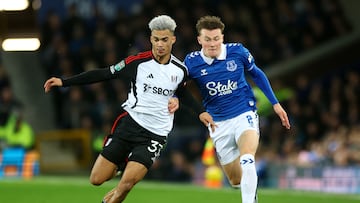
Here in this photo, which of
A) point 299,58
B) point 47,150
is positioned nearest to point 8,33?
point 47,150

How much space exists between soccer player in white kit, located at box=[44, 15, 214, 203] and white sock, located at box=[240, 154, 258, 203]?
22.9 inches

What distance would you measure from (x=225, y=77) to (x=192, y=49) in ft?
37.2

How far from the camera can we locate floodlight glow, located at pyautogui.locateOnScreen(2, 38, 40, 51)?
2372cm

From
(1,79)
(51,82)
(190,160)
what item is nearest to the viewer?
(51,82)

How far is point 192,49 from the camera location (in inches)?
858

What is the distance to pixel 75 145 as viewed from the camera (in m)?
22.8

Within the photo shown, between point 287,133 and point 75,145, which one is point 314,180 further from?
point 75,145

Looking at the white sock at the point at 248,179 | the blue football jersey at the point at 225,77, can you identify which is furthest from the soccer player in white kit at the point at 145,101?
the white sock at the point at 248,179

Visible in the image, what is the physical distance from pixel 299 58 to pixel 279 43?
61 centimetres

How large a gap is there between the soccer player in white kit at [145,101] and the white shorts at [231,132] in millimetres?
378

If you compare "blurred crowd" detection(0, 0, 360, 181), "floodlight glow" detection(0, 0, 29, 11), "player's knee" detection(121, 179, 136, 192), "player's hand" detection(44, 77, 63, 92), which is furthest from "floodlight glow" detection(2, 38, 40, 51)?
"player's knee" detection(121, 179, 136, 192)

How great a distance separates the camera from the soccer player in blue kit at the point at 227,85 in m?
10.4

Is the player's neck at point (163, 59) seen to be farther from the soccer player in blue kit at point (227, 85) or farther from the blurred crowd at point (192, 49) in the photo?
the blurred crowd at point (192, 49)

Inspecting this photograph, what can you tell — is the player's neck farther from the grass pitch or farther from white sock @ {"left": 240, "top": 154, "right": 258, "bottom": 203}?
the grass pitch
